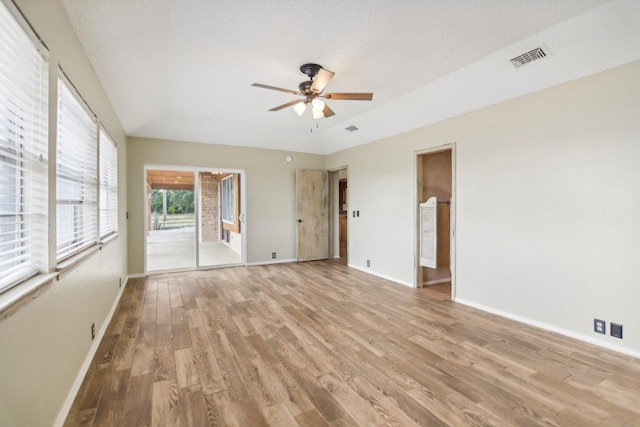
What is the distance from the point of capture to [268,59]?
9.65 ft

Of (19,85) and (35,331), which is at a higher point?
(19,85)

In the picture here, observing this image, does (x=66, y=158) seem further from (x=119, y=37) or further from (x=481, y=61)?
(x=481, y=61)

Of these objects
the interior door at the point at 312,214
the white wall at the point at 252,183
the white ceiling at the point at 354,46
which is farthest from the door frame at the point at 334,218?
the white ceiling at the point at 354,46

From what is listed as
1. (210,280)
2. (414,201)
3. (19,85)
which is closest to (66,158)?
(19,85)

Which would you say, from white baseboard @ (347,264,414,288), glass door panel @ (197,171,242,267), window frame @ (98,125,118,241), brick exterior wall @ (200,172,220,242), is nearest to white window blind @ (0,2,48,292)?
window frame @ (98,125,118,241)

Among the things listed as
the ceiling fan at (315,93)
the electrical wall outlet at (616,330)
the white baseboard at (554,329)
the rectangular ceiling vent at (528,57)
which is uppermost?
the rectangular ceiling vent at (528,57)

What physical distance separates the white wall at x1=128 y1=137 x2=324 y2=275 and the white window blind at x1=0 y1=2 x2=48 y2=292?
4.01m

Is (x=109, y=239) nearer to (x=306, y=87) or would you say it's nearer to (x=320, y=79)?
(x=306, y=87)

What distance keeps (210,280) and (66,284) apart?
3149 millimetres

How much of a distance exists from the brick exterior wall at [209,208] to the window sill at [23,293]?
697 cm

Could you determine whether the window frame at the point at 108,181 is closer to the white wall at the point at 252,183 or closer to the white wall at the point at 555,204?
the white wall at the point at 252,183

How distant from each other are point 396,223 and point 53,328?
4297 millimetres

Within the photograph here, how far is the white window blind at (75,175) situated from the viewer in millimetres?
1988

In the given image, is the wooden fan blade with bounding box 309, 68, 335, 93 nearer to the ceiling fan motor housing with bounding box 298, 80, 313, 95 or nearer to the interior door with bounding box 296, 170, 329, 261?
the ceiling fan motor housing with bounding box 298, 80, 313, 95
